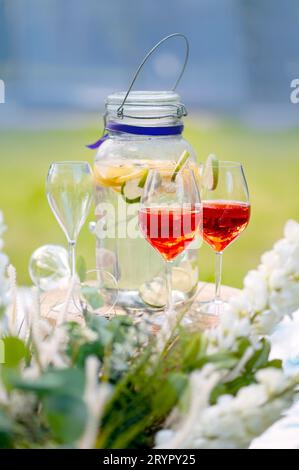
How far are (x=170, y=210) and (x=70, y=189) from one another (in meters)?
0.27

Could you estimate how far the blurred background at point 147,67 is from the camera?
6.45 metres

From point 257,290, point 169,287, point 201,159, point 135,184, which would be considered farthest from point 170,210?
point 201,159

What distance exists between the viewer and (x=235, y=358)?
0.72m

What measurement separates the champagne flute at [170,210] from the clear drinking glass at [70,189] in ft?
0.64

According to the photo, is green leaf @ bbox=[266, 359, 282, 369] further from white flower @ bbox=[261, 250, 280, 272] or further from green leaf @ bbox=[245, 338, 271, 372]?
white flower @ bbox=[261, 250, 280, 272]

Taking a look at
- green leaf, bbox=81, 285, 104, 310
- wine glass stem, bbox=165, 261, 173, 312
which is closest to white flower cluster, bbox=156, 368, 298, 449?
green leaf, bbox=81, 285, 104, 310

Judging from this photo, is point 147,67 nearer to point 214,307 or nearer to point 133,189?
point 133,189

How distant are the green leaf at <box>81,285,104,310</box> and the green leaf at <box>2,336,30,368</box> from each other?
0.45ft

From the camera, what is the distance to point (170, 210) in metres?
1.30

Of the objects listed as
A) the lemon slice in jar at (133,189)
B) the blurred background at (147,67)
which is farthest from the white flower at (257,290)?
the blurred background at (147,67)

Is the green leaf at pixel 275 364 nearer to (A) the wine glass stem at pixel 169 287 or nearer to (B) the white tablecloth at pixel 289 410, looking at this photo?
(B) the white tablecloth at pixel 289 410

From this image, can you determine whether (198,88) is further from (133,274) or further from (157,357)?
(157,357)

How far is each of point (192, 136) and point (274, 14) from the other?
1.73 metres
